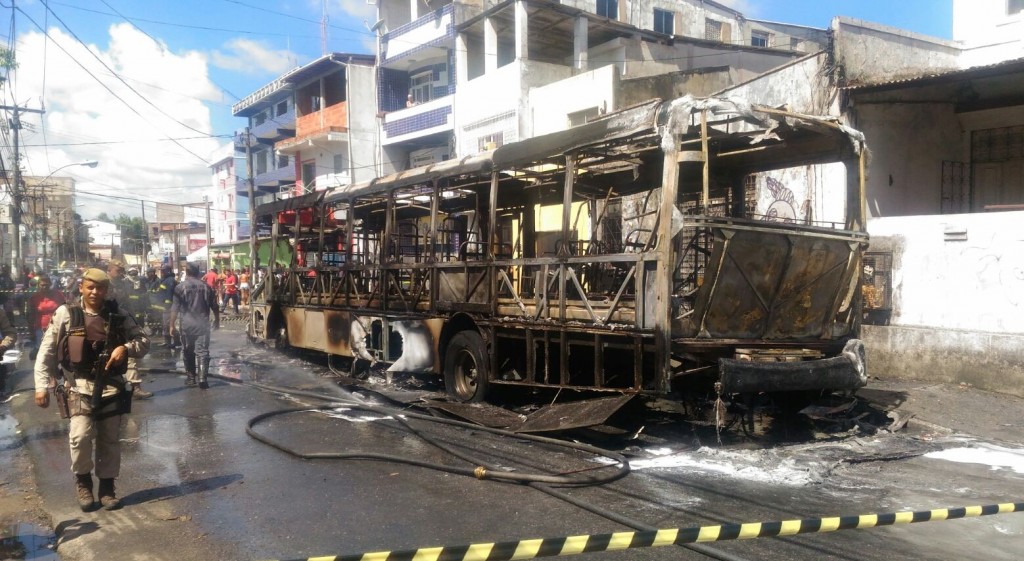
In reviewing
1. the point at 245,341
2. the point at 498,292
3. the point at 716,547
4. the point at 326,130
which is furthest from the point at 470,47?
the point at 716,547

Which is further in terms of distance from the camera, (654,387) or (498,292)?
(498,292)

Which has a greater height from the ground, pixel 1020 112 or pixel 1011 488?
pixel 1020 112

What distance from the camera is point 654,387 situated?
20.2 ft

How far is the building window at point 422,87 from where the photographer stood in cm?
2917

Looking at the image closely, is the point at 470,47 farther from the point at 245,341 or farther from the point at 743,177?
the point at 743,177

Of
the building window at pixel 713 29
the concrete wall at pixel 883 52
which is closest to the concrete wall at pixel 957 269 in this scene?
the concrete wall at pixel 883 52

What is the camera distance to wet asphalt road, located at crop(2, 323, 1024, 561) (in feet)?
14.0

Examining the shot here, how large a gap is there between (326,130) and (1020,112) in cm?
2650

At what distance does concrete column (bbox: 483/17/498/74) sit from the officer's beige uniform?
19.4 m

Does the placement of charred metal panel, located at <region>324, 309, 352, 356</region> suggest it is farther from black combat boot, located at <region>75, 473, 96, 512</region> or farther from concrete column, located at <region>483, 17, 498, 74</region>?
concrete column, located at <region>483, 17, 498, 74</region>

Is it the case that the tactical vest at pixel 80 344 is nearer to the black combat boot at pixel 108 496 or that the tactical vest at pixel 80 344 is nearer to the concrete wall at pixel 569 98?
the black combat boot at pixel 108 496

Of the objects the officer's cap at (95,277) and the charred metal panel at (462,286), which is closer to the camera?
the officer's cap at (95,277)

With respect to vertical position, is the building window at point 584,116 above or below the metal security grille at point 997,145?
above

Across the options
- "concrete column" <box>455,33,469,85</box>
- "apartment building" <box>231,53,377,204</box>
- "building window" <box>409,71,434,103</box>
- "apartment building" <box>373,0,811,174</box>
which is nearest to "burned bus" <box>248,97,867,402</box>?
"apartment building" <box>373,0,811,174</box>
